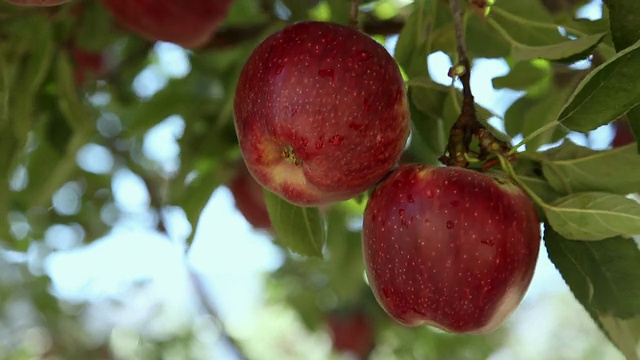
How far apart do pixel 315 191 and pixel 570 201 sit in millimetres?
250

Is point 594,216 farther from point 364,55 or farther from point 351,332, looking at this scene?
point 351,332

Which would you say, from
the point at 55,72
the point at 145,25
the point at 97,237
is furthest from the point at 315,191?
the point at 97,237

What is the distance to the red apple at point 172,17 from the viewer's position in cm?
114

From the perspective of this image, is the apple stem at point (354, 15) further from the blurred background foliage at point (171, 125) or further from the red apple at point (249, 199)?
the red apple at point (249, 199)

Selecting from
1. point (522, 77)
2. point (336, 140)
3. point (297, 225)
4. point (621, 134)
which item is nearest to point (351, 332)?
point (621, 134)

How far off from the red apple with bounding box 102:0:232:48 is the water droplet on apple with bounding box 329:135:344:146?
1.63 feet

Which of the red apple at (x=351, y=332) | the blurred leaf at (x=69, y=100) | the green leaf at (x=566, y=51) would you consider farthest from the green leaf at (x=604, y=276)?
the red apple at (x=351, y=332)

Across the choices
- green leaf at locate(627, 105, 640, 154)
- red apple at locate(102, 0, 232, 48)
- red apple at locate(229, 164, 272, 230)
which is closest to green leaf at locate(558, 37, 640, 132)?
green leaf at locate(627, 105, 640, 154)

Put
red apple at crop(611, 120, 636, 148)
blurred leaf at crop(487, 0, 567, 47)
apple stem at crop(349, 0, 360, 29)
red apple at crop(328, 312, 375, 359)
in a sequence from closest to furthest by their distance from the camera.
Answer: apple stem at crop(349, 0, 360, 29) → blurred leaf at crop(487, 0, 567, 47) → red apple at crop(611, 120, 636, 148) → red apple at crop(328, 312, 375, 359)

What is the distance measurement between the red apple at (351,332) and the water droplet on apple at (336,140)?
1.65 m

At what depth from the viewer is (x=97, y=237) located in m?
2.03

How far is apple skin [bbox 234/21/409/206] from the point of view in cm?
74

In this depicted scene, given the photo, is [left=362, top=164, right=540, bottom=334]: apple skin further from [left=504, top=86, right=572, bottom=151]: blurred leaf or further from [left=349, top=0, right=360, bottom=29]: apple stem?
[left=504, top=86, right=572, bottom=151]: blurred leaf

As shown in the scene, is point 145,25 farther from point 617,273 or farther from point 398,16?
point 617,273
